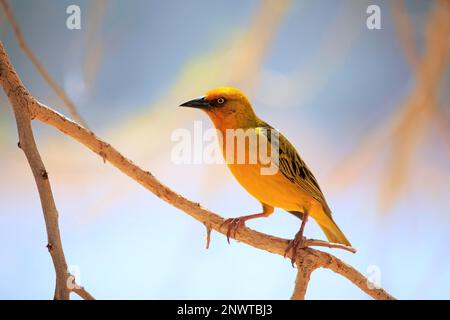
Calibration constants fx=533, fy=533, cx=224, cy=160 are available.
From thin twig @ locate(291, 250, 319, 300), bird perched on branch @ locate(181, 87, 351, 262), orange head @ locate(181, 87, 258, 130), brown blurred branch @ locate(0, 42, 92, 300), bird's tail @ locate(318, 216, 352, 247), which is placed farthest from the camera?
bird's tail @ locate(318, 216, 352, 247)

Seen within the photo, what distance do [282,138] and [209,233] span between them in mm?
804

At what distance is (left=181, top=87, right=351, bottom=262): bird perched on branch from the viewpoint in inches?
109

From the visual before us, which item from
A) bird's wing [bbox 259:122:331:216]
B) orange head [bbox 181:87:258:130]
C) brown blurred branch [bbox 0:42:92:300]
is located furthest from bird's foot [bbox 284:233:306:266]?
brown blurred branch [bbox 0:42:92:300]

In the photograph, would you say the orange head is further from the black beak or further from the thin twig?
the thin twig

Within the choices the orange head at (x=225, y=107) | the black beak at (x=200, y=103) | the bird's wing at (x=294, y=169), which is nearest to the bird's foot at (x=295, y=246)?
the bird's wing at (x=294, y=169)

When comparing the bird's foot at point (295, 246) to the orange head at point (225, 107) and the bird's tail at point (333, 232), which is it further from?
the orange head at point (225, 107)

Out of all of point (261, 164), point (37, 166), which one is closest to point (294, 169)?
point (261, 164)

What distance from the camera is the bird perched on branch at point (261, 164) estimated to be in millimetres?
2768

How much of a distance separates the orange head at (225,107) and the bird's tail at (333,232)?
0.74m

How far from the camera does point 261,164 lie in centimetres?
276

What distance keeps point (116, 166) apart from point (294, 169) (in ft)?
3.40
